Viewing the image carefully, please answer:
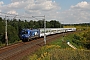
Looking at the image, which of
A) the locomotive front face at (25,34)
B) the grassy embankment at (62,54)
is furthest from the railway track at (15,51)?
the locomotive front face at (25,34)

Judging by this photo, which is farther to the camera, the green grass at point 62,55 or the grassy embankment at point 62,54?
the grassy embankment at point 62,54

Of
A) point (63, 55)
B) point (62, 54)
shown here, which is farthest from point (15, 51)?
point (63, 55)

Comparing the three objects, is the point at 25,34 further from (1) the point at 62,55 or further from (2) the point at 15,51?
(1) the point at 62,55

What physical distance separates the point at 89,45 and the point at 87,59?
192 ft

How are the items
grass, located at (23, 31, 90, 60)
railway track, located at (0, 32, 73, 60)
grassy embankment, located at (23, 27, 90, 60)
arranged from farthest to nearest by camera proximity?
railway track, located at (0, 32, 73, 60), grassy embankment, located at (23, 27, 90, 60), grass, located at (23, 31, 90, 60)

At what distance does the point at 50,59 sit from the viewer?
65.6 ft

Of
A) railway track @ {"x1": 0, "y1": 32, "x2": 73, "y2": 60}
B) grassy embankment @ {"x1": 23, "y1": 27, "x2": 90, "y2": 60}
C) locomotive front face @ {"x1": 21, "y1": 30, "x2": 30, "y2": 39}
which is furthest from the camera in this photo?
locomotive front face @ {"x1": 21, "y1": 30, "x2": 30, "y2": 39}

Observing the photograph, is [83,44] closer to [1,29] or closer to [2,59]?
[1,29]

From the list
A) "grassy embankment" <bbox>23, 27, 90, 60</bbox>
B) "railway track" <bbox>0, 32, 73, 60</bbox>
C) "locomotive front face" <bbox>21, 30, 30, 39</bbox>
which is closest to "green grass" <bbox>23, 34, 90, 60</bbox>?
"grassy embankment" <bbox>23, 27, 90, 60</bbox>

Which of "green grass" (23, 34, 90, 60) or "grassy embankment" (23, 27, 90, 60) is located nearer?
"green grass" (23, 34, 90, 60)

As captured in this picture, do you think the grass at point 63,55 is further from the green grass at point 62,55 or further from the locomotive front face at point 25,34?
the locomotive front face at point 25,34

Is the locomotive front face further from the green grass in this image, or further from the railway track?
the green grass

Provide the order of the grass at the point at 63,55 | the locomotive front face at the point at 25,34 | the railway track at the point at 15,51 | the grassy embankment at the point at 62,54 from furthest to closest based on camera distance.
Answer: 1. the locomotive front face at the point at 25,34
2. the railway track at the point at 15,51
3. the grassy embankment at the point at 62,54
4. the grass at the point at 63,55

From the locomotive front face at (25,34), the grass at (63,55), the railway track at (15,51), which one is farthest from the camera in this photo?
the locomotive front face at (25,34)
